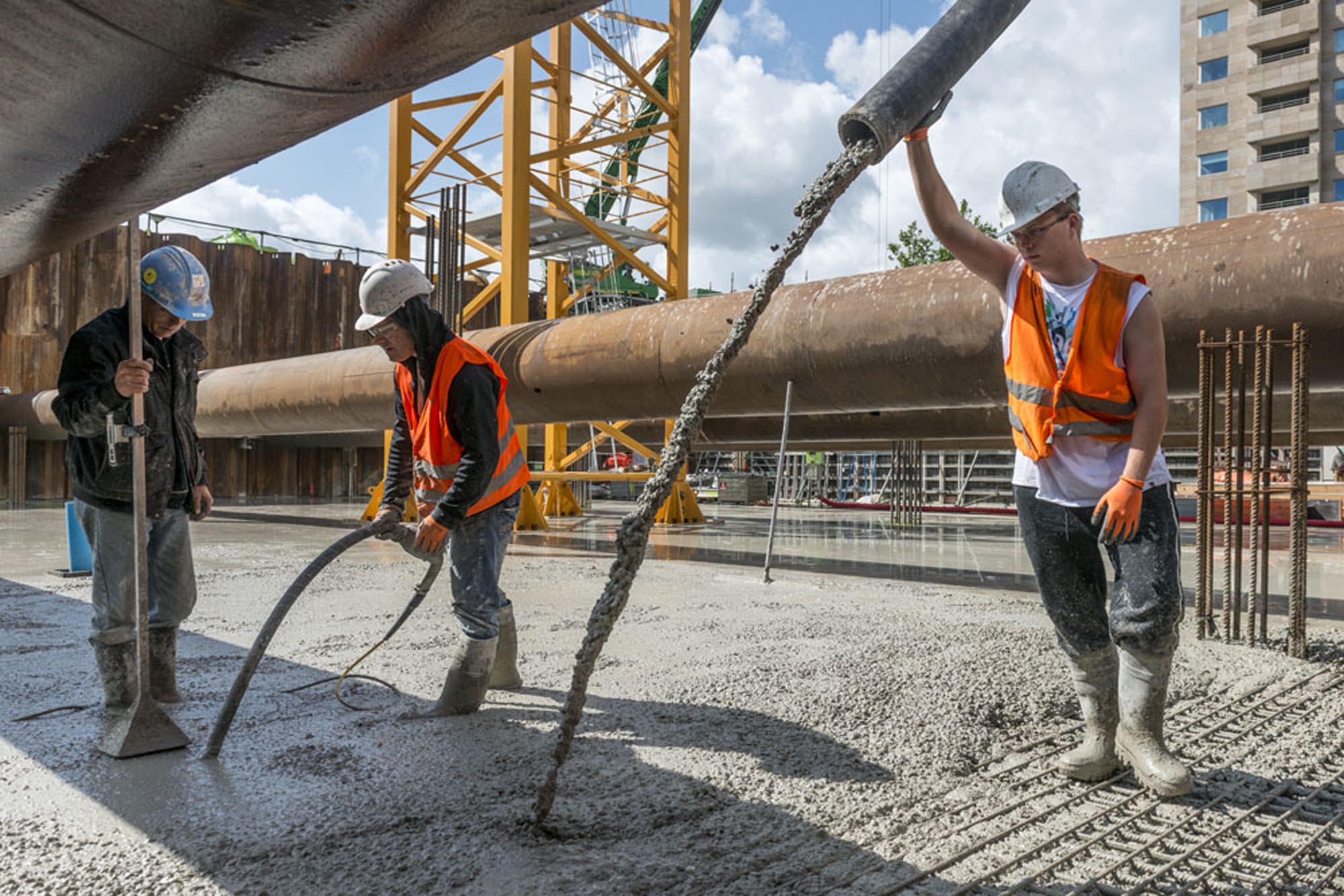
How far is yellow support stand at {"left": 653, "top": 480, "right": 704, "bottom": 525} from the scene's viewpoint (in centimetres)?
1336

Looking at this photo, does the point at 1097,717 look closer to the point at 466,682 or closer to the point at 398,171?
the point at 466,682

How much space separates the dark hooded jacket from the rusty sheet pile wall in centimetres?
1688

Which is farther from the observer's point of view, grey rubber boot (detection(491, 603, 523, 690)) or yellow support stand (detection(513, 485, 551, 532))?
yellow support stand (detection(513, 485, 551, 532))

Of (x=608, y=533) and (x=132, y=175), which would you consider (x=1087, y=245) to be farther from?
(x=608, y=533)

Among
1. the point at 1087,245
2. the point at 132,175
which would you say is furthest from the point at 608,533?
the point at 132,175

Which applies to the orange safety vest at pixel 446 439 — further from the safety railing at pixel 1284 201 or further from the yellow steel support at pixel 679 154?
the safety railing at pixel 1284 201

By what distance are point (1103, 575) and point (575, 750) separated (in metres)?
1.60

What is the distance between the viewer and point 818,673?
12.8ft

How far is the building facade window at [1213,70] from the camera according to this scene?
145 ft

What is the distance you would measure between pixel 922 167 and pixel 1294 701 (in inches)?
94.7

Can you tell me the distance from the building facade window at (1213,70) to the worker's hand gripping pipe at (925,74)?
164 feet

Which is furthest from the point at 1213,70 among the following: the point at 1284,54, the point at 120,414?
the point at 120,414

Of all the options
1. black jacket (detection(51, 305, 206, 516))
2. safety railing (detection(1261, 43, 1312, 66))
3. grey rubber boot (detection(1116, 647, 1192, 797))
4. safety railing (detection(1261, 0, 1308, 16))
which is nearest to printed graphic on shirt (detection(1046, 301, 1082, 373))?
grey rubber boot (detection(1116, 647, 1192, 797))

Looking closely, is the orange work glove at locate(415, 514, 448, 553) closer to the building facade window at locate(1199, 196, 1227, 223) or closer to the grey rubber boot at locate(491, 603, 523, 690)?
the grey rubber boot at locate(491, 603, 523, 690)
